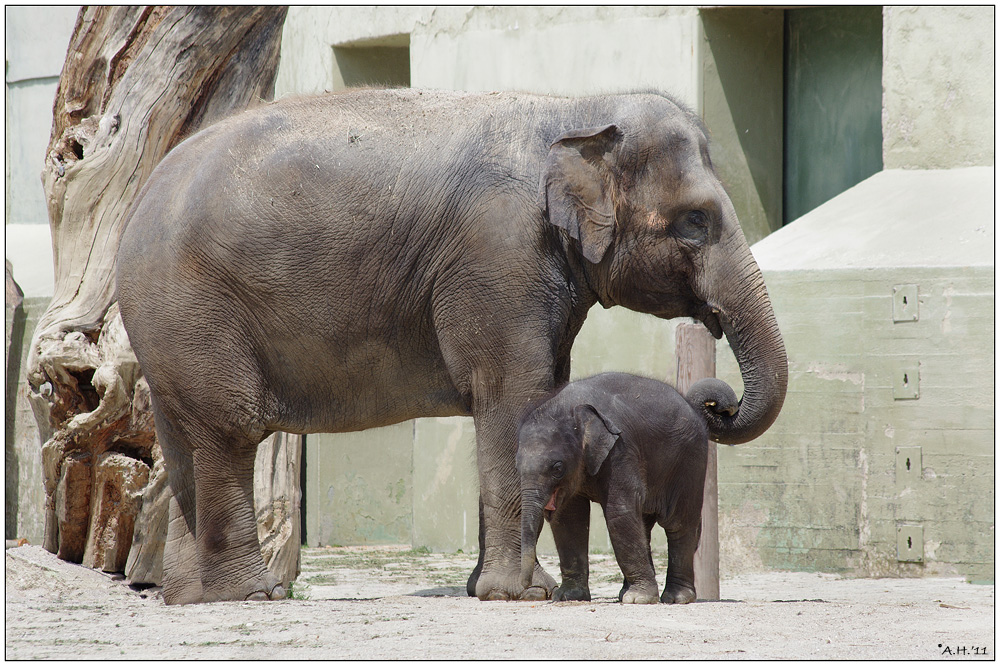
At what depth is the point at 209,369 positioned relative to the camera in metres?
5.97

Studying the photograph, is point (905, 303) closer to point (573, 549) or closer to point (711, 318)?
point (711, 318)

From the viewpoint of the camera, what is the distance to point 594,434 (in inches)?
211

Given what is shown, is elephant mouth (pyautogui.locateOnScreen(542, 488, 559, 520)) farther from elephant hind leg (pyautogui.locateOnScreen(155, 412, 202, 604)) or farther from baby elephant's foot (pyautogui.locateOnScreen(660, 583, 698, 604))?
elephant hind leg (pyautogui.locateOnScreen(155, 412, 202, 604))

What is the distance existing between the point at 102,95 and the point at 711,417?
4460mm

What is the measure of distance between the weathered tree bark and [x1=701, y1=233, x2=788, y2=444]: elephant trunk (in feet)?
10.7

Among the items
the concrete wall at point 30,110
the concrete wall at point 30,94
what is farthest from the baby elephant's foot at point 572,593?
the concrete wall at point 30,94

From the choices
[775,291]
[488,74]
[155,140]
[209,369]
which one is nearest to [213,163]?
[209,369]

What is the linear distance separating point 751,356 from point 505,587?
1512mm

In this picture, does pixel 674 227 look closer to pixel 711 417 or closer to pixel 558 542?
pixel 711 417

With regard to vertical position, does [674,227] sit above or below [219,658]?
above

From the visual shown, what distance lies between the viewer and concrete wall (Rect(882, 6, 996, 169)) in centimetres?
905

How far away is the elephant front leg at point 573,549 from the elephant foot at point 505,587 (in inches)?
4.2

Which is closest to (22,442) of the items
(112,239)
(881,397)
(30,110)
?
(112,239)

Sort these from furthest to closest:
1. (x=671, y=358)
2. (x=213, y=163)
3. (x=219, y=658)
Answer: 1. (x=671, y=358)
2. (x=213, y=163)
3. (x=219, y=658)
